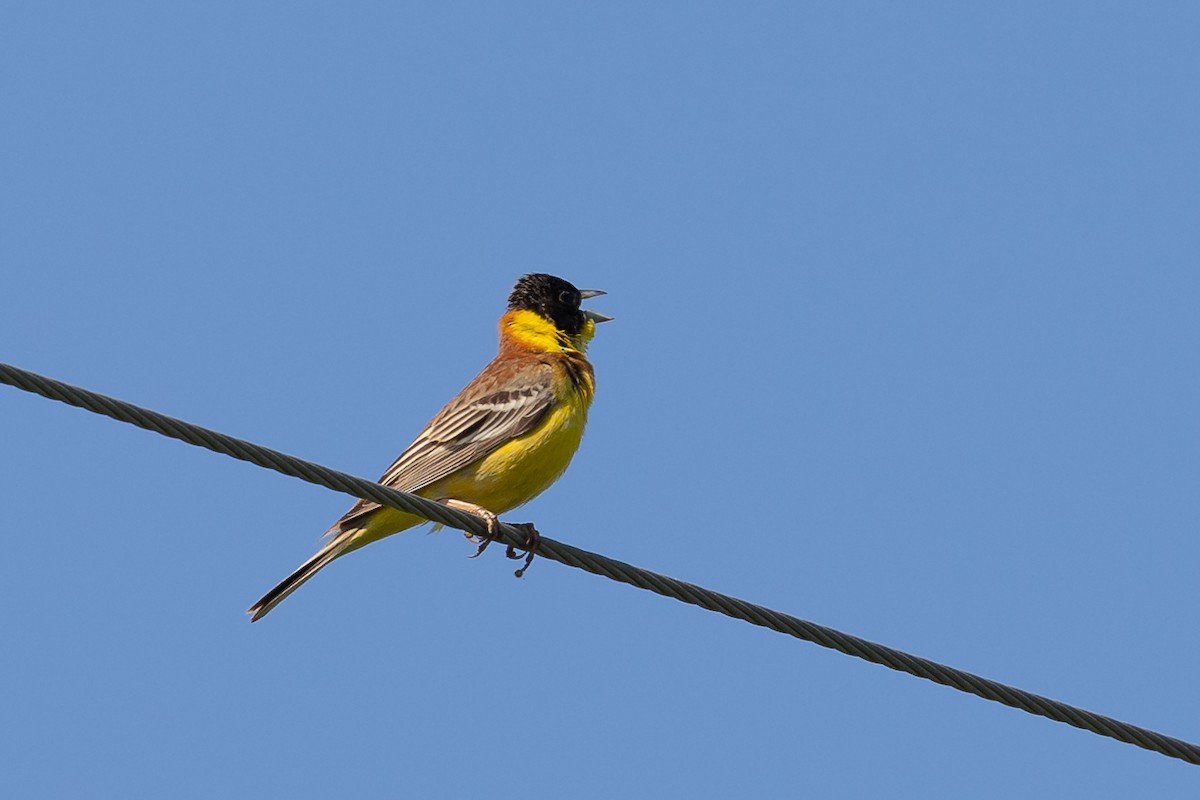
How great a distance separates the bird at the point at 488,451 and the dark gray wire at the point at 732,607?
6.87 feet

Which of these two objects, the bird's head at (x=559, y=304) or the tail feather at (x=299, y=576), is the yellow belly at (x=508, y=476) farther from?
the bird's head at (x=559, y=304)

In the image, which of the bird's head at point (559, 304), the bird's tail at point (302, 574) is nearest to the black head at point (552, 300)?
the bird's head at point (559, 304)

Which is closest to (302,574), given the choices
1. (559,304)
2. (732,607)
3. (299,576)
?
(299,576)

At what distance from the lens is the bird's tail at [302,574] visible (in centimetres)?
975

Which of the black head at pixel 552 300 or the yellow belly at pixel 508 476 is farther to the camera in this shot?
the black head at pixel 552 300

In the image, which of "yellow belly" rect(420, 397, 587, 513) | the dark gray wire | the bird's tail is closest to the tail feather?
the bird's tail

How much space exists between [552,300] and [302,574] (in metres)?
3.08

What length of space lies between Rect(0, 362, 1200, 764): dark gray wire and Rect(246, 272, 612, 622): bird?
210 centimetres

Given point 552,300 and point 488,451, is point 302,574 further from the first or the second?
point 552,300

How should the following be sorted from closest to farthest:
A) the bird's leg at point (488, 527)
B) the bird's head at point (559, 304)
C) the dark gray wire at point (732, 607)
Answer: the dark gray wire at point (732, 607), the bird's leg at point (488, 527), the bird's head at point (559, 304)

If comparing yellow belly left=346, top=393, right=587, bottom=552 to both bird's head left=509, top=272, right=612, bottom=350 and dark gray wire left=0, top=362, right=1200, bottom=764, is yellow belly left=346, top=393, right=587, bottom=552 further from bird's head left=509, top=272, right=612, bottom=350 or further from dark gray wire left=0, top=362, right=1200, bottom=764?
dark gray wire left=0, top=362, right=1200, bottom=764

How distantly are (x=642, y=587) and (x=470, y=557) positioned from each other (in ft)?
7.26

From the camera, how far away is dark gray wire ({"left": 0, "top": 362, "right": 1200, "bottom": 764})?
6.39 m

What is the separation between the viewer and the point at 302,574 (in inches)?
Answer: 389
